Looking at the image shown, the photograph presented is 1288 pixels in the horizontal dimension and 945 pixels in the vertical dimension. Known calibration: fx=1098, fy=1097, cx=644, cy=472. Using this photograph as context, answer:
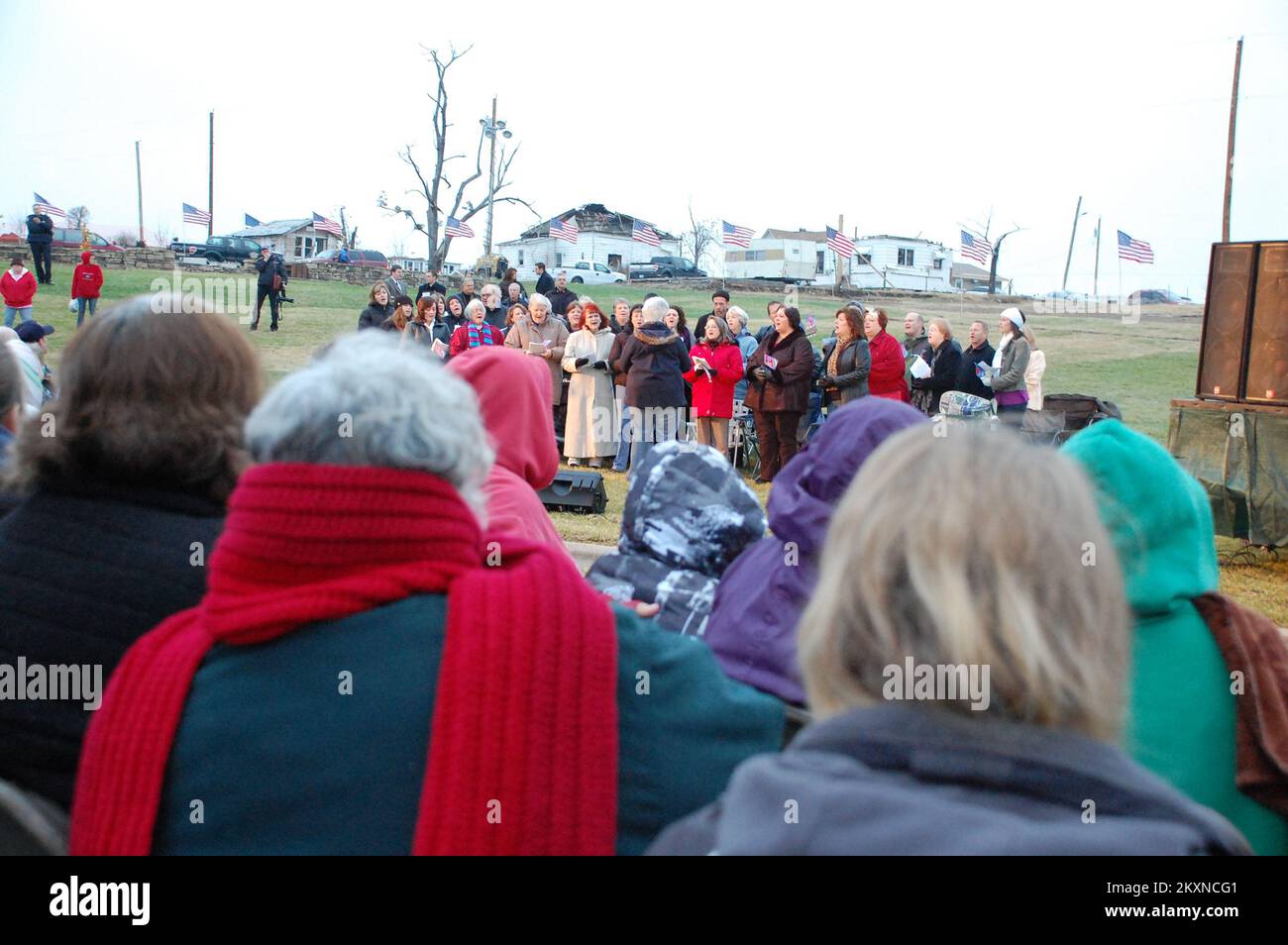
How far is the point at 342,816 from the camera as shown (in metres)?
1.72

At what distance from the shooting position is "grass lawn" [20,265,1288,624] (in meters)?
8.73

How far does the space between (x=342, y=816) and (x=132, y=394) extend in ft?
3.38

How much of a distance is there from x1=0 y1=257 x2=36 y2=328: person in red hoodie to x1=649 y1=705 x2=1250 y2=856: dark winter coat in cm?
1959

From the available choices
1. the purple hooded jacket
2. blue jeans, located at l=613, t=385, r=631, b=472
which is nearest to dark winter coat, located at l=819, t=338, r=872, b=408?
blue jeans, located at l=613, t=385, r=631, b=472

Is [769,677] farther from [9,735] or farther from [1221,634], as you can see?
[9,735]

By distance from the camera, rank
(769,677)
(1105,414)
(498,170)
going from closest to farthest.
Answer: (769,677), (1105,414), (498,170)

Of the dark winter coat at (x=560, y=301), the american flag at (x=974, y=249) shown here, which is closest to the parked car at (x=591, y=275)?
the american flag at (x=974, y=249)

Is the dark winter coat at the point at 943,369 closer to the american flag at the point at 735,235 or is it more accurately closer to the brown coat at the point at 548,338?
the brown coat at the point at 548,338

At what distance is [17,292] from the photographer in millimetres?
17859

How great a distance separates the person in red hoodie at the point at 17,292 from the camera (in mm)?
17797

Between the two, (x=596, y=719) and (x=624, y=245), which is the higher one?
(x=624, y=245)

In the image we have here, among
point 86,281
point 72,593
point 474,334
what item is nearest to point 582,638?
point 72,593

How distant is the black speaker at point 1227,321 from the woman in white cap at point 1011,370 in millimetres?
2035
